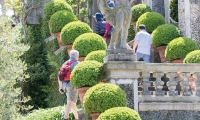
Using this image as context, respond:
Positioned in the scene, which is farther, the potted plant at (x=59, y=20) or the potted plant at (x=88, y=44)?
the potted plant at (x=59, y=20)

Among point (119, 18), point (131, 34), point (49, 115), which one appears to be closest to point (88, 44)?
point (49, 115)

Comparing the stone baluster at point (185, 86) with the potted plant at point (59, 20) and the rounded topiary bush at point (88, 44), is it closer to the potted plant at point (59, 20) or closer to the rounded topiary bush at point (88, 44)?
the rounded topiary bush at point (88, 44)

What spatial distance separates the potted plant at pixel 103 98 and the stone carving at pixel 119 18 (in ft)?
3.78

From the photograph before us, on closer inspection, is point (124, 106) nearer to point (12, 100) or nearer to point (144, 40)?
point (12, 100)

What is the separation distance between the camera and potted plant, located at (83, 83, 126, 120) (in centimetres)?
1119

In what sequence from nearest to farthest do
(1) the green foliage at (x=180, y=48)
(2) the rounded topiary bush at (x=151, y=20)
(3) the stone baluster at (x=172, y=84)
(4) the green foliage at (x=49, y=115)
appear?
(3) the stone baluster at (x=172, y=84), (4) the green foliage at (x=49, y=115), (1) the green foliage at (x=180, y=48), (2) the rounded topiary bush at (x=151, y=20)

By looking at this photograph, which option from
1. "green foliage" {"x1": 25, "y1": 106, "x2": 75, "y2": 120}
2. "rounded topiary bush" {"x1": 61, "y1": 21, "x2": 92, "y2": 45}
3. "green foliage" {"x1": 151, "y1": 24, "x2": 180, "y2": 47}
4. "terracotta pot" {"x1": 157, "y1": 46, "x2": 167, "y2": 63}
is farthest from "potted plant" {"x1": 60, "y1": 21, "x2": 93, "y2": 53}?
"green foliage" {"x1": 25, "y1": 106, "x2": 75, "y2": 120}

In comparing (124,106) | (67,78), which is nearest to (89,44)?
(67,78)

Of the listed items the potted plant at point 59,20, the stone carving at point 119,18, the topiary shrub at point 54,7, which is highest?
the stone carving at point 119,18

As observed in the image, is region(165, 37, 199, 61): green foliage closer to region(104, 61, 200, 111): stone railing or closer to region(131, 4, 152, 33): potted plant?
region(131, 4, 152, 33): potted plant

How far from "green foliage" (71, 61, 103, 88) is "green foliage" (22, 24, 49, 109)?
237 inches

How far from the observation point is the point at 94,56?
1365 centimetres

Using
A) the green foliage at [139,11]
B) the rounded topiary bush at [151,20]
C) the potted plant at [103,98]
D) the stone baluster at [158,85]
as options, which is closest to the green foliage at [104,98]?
the potted plant at [103,98]

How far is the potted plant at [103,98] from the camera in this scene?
36.7ft
